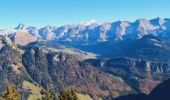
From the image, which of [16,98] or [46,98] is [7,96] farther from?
[46,98]

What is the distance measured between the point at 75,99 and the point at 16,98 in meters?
17.4

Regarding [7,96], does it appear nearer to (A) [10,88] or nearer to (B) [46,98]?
(A) [10,88]

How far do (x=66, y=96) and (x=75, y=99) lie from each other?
323 centimetres

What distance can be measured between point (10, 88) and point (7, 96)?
220 centimetres

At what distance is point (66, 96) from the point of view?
110 meters

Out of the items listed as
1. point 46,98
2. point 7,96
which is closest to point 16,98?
point 7,96

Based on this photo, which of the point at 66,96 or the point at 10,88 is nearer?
the point at 10,88

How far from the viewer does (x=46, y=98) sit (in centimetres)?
11331

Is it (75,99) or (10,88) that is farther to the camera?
(75,99)

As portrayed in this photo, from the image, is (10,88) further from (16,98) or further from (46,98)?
(46,98)

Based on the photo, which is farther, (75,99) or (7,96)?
(75,99)

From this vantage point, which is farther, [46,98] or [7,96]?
[46,98]

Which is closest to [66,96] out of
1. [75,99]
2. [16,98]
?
[75,99]

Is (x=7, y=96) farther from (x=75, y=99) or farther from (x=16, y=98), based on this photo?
(x=75, y=99)
